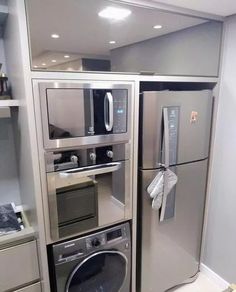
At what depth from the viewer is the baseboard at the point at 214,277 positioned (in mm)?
2091

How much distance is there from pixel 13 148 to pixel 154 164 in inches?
40.8

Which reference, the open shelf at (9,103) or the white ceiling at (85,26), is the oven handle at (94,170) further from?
the white ceiling at (85,26)

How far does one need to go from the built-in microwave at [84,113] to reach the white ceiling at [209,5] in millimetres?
613

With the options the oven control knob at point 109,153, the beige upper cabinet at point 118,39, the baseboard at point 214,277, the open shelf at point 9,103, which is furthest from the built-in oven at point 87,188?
the baseboard at point 214,277

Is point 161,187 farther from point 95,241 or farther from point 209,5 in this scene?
point 209,5

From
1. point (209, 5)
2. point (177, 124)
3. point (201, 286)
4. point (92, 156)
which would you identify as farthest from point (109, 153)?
point (201, 286)

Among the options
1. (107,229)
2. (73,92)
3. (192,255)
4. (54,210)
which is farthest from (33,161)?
(192,255)

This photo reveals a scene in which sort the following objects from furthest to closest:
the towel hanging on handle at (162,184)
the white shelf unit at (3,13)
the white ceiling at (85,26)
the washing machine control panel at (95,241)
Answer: the towel hanging on handle at (162,184), the washing machine control panel at (95,241), the white shelf unit at (3,13), the white ceiling at (85,26)

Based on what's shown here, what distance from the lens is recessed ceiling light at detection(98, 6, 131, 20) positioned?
1.37m

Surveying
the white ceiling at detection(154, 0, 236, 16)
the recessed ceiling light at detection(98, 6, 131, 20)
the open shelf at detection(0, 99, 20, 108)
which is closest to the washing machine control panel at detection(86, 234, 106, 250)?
the open shelf at detection(0, 99, 20, 108)

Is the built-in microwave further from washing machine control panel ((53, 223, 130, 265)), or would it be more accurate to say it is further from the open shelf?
washing machine control panel ((53, 223, 130, 265))

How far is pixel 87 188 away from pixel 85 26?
94cm

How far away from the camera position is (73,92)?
1271 millimetres

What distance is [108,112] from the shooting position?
1397mm
